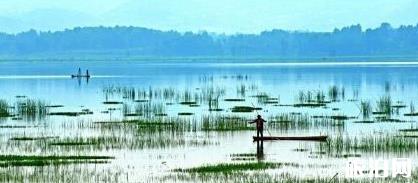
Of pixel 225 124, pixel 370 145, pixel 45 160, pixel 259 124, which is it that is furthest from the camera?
pixel 225 124

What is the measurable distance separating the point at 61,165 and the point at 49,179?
2.82 metres

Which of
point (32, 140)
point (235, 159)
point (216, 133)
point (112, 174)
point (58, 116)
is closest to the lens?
point (112, 174)

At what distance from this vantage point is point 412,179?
24.9 metres

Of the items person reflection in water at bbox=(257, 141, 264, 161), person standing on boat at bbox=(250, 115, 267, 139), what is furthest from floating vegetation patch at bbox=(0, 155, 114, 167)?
person standing on boat at bbox=(250, 115, 267, 139)

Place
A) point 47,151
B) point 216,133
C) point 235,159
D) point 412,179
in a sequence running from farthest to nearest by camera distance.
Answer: point 216,133 → point 47,151 → point 235,159 → point 412,179

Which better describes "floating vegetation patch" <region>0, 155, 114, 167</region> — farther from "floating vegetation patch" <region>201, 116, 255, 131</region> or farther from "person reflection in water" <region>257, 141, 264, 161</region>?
"floating vegetation patch" <region>201, 116, 255, 131</region>

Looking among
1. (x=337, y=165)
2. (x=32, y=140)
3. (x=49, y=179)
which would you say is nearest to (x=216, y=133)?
(x=32, y=140)

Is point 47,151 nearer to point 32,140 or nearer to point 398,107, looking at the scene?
point 32,140

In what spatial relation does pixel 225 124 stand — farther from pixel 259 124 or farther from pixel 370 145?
pixel 370 145

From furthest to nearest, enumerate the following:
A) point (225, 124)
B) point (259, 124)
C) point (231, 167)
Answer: point (225, 124) → point (259, 124) → point (231, 167)

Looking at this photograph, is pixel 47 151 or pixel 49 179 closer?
pixel 49 179

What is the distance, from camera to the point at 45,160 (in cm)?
3022

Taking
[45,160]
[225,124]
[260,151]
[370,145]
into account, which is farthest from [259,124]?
[225,124]

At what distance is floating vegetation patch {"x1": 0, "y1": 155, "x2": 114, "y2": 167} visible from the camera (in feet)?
96.7
